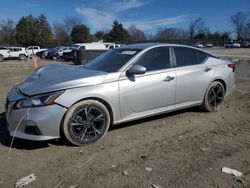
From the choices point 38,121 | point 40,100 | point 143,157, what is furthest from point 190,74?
point 38,121

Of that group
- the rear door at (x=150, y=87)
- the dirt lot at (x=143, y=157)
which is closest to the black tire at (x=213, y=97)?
the dirt lot at (x=143, y=157)

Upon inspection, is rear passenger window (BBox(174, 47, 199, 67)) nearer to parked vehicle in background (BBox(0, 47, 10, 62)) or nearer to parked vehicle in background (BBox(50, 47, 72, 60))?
parked vehicle in background (BBox(50, 47, 72, 60))

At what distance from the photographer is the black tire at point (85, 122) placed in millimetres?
4500

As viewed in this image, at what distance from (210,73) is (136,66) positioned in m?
2.03

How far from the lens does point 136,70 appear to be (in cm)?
502

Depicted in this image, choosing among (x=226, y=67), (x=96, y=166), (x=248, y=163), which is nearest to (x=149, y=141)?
(x=96, y=166)

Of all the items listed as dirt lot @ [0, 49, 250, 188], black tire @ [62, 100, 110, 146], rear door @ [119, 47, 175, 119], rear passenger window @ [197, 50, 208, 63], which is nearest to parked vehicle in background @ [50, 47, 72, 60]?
rear passenger window @ [197, 50, 208, 63]

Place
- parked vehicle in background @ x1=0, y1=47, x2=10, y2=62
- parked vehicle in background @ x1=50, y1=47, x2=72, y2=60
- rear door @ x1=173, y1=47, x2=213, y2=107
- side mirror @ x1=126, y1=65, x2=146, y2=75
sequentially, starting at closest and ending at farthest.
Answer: side mirror @ x1=126, y1=65, x2=146, y2=75
rear door @ x1=173, y1=47, x2=213, y2=107
parked vehicle in background @ x1=0, y1=47, x2=10, y2=62
parked vehicle in background @ x1=50, y1=47, x2=72, y2=60

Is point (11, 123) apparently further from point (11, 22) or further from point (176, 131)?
point (11, 22)

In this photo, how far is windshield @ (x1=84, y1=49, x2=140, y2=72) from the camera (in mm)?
5283

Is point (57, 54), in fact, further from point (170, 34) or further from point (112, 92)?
point (170, 34)

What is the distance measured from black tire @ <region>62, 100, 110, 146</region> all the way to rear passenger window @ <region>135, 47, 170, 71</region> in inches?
46.7

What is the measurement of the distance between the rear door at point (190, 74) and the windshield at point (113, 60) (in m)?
0.97

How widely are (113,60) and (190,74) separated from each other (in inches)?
62.0
